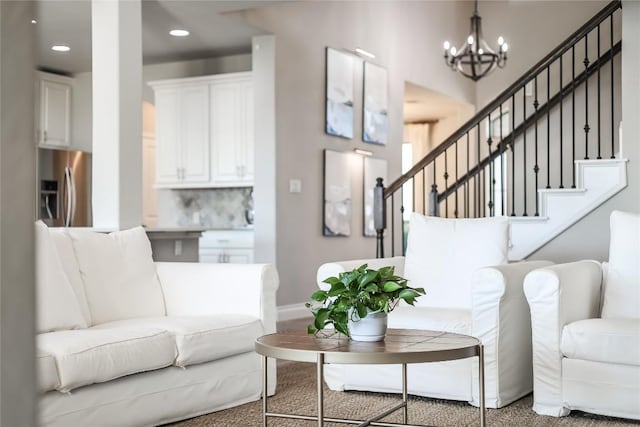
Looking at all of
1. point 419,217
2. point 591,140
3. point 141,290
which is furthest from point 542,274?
point 591,140

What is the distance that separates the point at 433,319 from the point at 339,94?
483cm

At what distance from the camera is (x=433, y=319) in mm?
3797

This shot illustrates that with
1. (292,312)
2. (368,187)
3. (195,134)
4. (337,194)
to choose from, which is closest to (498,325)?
(292,312)

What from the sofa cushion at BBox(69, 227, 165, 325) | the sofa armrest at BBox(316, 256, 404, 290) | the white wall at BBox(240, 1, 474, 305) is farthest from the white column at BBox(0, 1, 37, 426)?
the white wall at BBox(240, 1, 474, 305)

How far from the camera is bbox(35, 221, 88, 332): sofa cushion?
3298 millimetres

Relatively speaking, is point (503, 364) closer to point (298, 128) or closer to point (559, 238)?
point (559, 238)

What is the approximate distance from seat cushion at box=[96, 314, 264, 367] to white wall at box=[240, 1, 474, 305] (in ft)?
11.5

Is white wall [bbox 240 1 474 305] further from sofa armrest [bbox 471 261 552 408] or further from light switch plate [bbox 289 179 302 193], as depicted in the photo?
sofa armrest [bbox 471 261 552 408]

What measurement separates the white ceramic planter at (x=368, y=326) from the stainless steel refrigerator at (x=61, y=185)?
5.85 meters

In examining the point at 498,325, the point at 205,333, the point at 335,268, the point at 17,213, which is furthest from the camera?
the point at 335,268

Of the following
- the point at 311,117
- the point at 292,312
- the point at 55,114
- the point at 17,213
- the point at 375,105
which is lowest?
the point at 292,312

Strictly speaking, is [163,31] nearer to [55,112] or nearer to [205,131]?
[205,131]

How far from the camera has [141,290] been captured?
3.98 metres

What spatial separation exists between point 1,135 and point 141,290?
368cm
